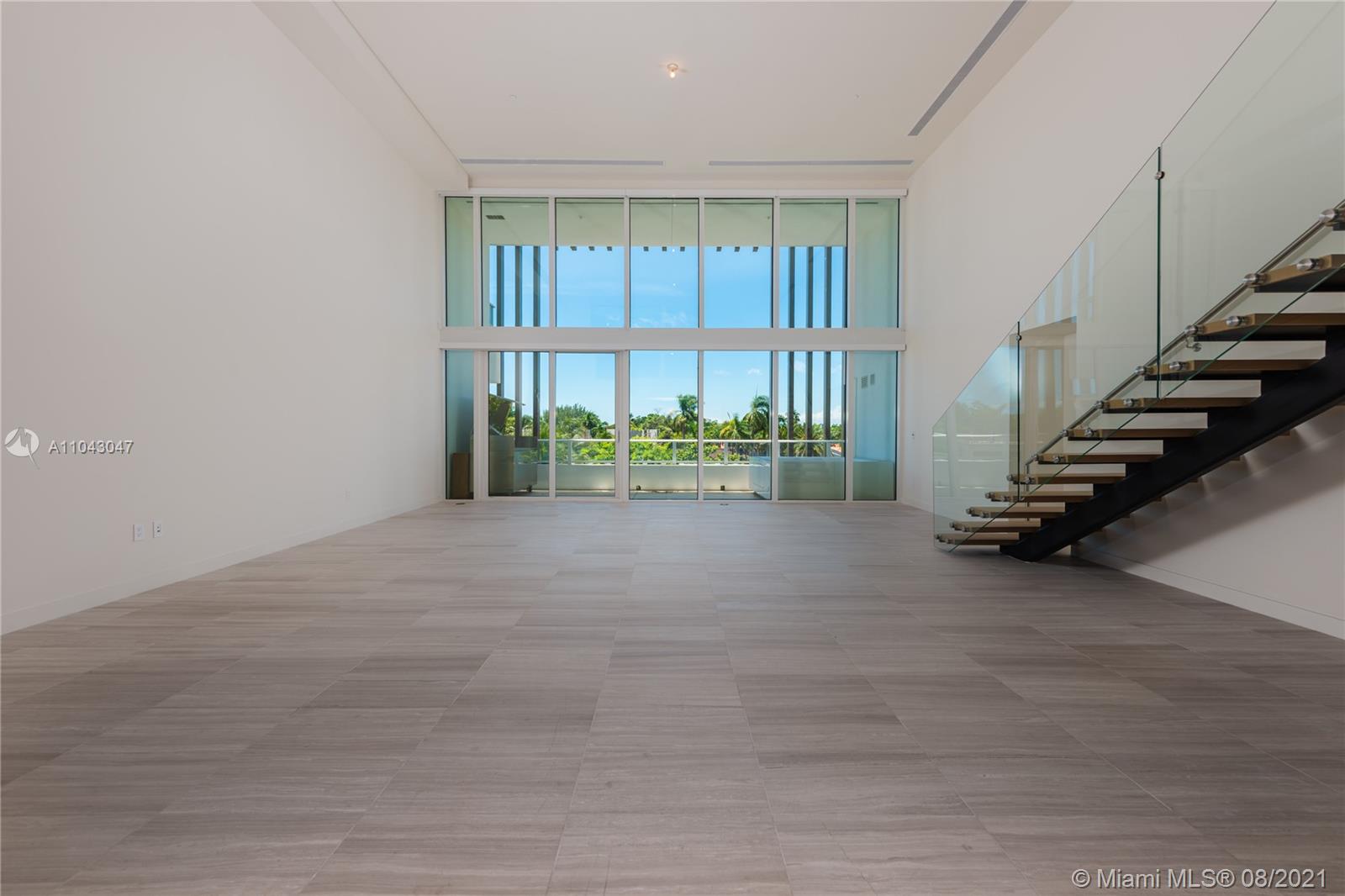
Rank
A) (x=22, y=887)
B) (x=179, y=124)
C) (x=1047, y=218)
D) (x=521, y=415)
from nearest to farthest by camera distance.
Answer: (x=22, y=887)
(x=179, y=124)
(x=1047, y=218)
(x=521, y=415)

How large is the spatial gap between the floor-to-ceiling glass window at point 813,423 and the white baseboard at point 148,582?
6925 millimetres

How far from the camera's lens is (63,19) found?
162 inches

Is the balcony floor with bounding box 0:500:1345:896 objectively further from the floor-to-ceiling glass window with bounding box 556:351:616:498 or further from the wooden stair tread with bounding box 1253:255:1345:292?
the floor-to-ceiling glass window with bounding box 556:351:616:498

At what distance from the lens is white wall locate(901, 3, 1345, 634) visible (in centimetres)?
410

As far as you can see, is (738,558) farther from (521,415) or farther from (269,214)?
(521,415)

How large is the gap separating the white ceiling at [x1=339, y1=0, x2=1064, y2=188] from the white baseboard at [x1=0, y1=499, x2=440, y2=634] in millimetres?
5252

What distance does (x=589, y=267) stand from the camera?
11141 millimetres

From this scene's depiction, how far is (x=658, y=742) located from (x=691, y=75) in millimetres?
7353

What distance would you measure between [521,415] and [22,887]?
9.69 metres

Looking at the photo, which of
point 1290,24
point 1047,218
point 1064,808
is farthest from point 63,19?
point 1047,218

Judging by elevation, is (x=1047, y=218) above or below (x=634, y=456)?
above

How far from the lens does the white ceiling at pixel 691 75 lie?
21.0 feet

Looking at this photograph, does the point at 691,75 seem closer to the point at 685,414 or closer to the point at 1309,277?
the point at 685,414

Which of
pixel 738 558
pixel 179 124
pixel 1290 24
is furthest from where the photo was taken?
pixel 738 558
